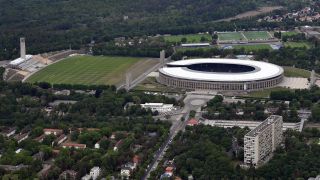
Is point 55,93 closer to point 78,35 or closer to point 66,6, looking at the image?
point 78,35

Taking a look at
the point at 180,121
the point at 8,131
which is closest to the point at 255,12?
the point at 180,121

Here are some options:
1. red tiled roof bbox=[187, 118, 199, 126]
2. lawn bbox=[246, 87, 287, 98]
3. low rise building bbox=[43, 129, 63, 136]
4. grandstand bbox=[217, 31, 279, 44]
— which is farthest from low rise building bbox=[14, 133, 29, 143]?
grandstand bbox=[217, 31, 279, 44]

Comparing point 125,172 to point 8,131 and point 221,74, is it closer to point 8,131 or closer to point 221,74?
point 8,131

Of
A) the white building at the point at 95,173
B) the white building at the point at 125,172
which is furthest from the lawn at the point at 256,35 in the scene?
the white building at the point at 95,173

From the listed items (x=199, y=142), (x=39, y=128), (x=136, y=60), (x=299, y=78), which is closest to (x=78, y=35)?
(x=136, y=60)

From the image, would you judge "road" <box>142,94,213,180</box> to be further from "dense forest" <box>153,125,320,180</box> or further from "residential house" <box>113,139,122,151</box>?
"residential house" <box>113,139,122,151</box>

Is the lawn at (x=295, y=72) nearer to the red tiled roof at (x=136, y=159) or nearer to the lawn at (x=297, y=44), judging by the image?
the lawn at (x=297, y=44)
